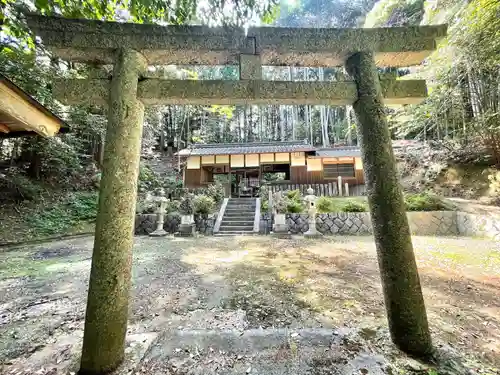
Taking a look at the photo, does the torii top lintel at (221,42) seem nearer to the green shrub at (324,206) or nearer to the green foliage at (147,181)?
the green shrub at (324,206)

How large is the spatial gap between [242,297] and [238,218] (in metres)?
7.80

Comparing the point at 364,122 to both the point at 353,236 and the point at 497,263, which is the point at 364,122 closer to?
the point at 497,263

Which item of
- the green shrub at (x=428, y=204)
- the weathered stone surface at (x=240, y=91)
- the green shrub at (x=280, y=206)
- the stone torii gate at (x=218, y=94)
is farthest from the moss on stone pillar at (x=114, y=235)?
the green shrub at (x=428, y=204)

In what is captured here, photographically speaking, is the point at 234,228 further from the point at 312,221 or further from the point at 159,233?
the point at 312,221

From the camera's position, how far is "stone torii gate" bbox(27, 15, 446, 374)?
70.8 inches

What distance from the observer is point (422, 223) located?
9.07 metres

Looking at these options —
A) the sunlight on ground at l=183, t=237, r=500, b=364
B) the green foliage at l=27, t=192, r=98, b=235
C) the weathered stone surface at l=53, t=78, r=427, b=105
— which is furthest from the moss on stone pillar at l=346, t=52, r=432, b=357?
the green foliage at l=27, t=192, r=98, b=235

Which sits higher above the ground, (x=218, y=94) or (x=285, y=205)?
(x=218, y=94)

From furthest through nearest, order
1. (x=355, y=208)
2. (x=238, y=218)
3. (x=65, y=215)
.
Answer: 1. (x=238, y=218)
2. (x=65, y=215)
3. (x=355, y=208)

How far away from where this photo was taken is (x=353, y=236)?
902cm

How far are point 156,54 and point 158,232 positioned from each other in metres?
8.85

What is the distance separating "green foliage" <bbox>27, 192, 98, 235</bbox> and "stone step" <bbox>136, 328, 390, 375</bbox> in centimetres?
985

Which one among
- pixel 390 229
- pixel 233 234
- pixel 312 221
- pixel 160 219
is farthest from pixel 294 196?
pixel 390 229

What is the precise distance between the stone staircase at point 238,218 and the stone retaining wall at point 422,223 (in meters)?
1.97
